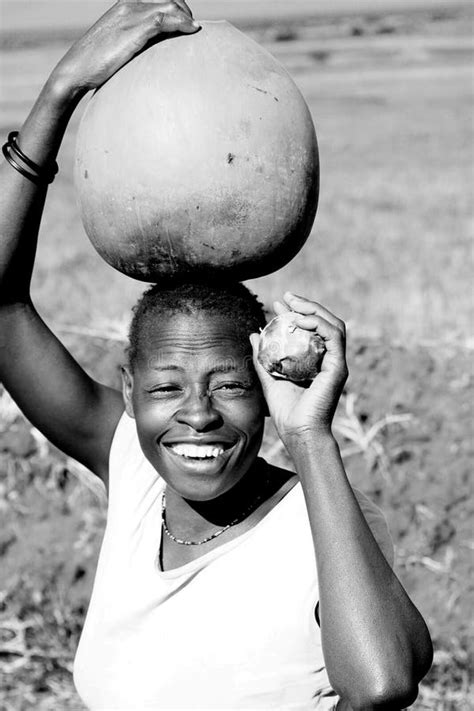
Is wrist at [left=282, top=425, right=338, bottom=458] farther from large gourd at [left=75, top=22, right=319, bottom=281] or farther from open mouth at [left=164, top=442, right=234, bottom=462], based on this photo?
large gourd at [left=75, top=22, right=319, bottom=281]

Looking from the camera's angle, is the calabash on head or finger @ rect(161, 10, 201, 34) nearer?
the calabash on head

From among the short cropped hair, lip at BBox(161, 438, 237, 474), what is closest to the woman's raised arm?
the short cropped hair

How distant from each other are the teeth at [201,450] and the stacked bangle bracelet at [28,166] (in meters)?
0.71

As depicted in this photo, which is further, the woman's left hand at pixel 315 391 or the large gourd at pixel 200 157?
the large gourd at pixel 200 157

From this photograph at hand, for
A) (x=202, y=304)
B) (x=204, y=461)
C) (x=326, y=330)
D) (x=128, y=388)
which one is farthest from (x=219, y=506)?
(x=326, y=330)

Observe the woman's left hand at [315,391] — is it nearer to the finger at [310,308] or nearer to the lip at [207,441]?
the finger at [310,308]

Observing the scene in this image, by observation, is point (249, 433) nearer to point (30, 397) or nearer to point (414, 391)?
point (30, 397)

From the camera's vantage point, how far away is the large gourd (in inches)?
105

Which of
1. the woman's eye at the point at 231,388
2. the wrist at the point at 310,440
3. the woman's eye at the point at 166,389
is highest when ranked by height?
the wrist at the point at 310,440

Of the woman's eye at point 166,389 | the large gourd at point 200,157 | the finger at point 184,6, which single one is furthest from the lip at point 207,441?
the finger at point 184,6

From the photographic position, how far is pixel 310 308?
2582 mm

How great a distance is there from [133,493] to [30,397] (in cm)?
36

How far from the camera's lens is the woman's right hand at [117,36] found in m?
2.72

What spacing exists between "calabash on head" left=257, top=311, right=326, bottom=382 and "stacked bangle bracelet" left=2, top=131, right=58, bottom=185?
0.69m
